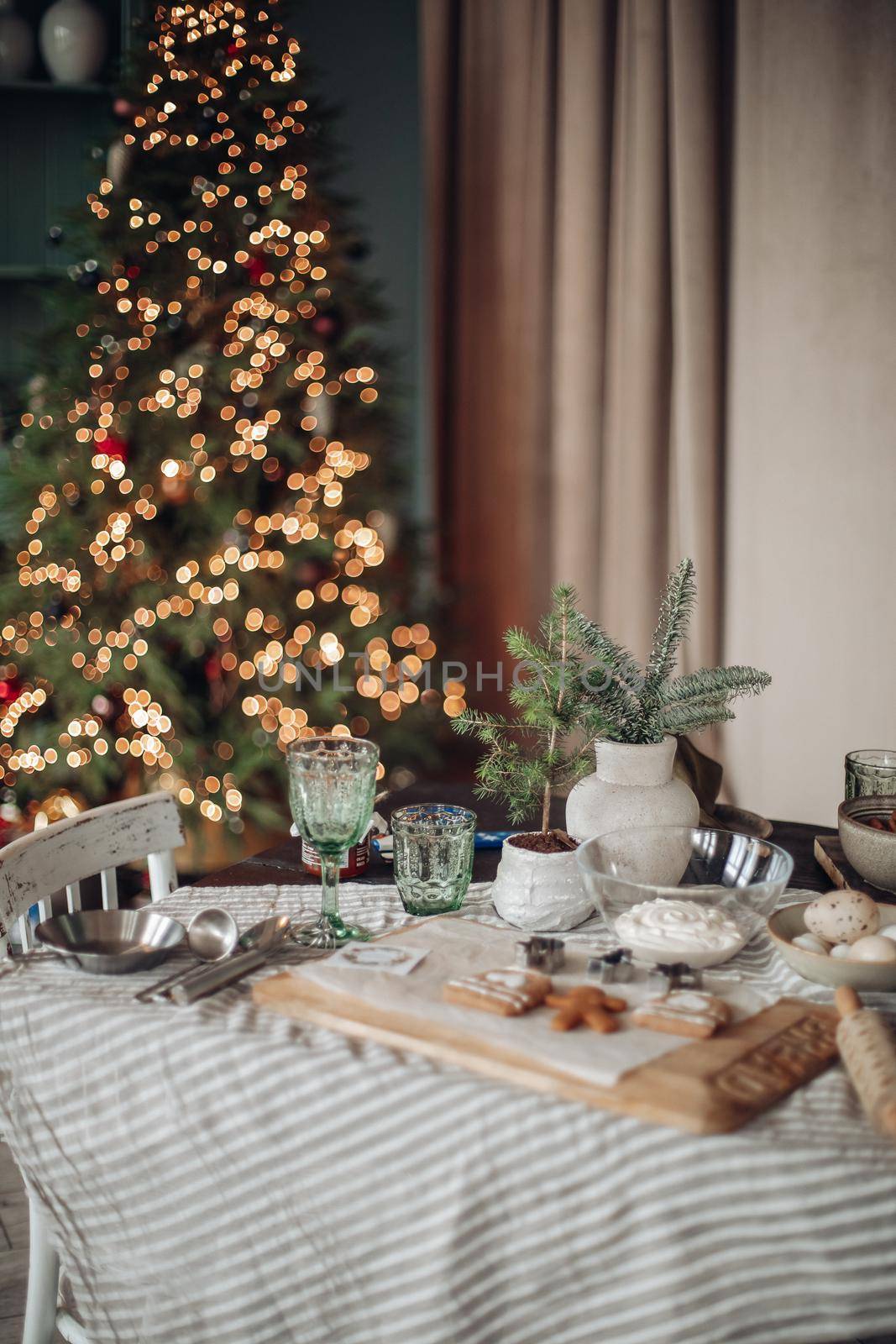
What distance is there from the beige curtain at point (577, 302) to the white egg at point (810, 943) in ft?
6.07

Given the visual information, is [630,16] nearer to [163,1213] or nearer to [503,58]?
[503,58]

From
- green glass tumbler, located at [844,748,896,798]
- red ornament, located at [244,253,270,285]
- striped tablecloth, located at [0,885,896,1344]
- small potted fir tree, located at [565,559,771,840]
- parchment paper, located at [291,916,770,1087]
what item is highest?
red ornament, located at [244,253,270,285]

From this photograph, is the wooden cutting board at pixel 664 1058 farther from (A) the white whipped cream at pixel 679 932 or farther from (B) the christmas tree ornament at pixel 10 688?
(B) the christmas tree ornament at pixel 10 688

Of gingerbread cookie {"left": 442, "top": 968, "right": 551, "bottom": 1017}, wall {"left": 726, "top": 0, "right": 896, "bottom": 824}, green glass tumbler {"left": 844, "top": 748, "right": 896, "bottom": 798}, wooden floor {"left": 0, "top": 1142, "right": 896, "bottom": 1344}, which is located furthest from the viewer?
wall {"left": 726, "top": 0, "right": 896, "bottom": 824}

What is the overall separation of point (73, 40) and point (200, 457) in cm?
137

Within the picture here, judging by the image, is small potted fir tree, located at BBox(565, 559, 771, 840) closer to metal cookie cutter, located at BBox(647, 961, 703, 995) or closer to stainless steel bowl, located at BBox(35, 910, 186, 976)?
metal cookie cutter, located at BBox(647, 961, 703, 995)

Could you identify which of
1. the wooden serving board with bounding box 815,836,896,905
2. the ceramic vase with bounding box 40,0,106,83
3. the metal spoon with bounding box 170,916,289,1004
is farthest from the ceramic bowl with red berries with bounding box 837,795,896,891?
the ceramic vase with bounding box 40,0,106,83

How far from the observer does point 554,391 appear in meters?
3.09

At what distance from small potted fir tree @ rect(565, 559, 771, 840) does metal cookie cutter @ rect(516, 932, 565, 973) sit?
19 centimetres

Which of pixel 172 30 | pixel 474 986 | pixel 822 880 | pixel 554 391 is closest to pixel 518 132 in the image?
pixel 554 391

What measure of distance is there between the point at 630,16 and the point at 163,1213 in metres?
2.83

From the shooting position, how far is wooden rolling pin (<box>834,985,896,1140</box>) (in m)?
0.68

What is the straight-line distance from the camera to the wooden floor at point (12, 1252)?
4.75 feet

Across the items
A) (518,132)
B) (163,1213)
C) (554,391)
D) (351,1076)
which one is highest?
(518,132)
